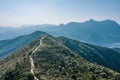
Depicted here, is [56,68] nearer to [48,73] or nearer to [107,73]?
[48,73]

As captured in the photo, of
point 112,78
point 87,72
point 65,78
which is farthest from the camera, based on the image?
point 87,72

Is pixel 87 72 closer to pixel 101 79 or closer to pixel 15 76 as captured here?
pixel 101 79

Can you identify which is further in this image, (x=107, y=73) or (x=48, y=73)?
(x=107, y=73)

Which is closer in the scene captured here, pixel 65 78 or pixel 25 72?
pixel 65 78

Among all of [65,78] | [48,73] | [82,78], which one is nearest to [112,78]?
[82,78]

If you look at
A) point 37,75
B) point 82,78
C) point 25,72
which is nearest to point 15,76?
point 25,72

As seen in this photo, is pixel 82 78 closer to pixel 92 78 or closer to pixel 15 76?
pixel 92 78

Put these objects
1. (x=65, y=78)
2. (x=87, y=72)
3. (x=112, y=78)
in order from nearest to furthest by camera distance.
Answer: (x=65, y=78) < (x=112, y=78) < (x=87, y=72)

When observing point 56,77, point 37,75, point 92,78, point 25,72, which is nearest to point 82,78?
point 92,78
